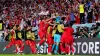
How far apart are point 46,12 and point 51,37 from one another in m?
6.76

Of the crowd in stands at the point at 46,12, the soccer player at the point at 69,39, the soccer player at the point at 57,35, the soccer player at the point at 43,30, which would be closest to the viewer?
the soccer player at the point at 69,39

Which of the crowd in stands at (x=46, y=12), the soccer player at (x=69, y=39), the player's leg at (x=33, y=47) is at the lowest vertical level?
the player's leg at (x=33, y=47)

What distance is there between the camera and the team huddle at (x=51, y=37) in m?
18.4

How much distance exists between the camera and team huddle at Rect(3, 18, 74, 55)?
18406 millimetres

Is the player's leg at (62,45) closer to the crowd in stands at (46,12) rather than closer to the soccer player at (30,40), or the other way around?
the crowd in stands at (46,12)

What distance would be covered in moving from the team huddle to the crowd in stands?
58 centimetres

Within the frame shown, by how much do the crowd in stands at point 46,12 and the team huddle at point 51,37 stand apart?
0.58 m

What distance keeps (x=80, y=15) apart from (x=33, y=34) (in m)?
3.17

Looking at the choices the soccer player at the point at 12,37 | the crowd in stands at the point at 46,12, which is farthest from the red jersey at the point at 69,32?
the soccer player at the point at 12,37

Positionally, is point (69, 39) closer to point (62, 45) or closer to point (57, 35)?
point (62, 45)

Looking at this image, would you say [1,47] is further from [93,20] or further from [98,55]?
[98,55]

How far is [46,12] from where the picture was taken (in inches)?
1021

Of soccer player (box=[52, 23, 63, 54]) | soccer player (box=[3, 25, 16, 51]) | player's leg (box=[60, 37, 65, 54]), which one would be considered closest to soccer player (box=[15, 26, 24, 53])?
soccer player (box=[3, 25, 16, 51])

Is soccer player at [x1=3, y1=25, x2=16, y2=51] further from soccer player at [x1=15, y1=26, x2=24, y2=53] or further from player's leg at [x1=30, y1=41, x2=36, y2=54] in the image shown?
player's leg at [x1=30, y1=41, x2=36, y2=54]
